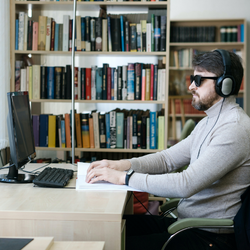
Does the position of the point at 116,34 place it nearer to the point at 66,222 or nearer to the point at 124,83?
the point at 124,83

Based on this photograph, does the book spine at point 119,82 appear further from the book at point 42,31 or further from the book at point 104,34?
the book at point 42,31

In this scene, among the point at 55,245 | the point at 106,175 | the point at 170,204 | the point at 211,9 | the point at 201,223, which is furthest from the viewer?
the point at 211,9

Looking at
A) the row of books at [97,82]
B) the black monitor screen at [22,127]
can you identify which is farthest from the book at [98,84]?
the black monitor screen at [22,127]

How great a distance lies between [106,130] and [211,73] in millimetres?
1384

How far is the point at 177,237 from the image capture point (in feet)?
3.96

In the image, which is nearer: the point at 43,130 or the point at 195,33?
the point at 43,130

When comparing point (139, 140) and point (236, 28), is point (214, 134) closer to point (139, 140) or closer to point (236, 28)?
point (139, 140)

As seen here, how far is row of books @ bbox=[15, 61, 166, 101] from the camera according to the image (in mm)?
2527

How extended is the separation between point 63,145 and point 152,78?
0.94m

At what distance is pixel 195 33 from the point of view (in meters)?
4.43

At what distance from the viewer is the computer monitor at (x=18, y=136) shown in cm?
130

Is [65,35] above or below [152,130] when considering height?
above

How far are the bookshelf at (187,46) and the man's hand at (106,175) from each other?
11.0 feet

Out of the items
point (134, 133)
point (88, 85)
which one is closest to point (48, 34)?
point (88, 85)
